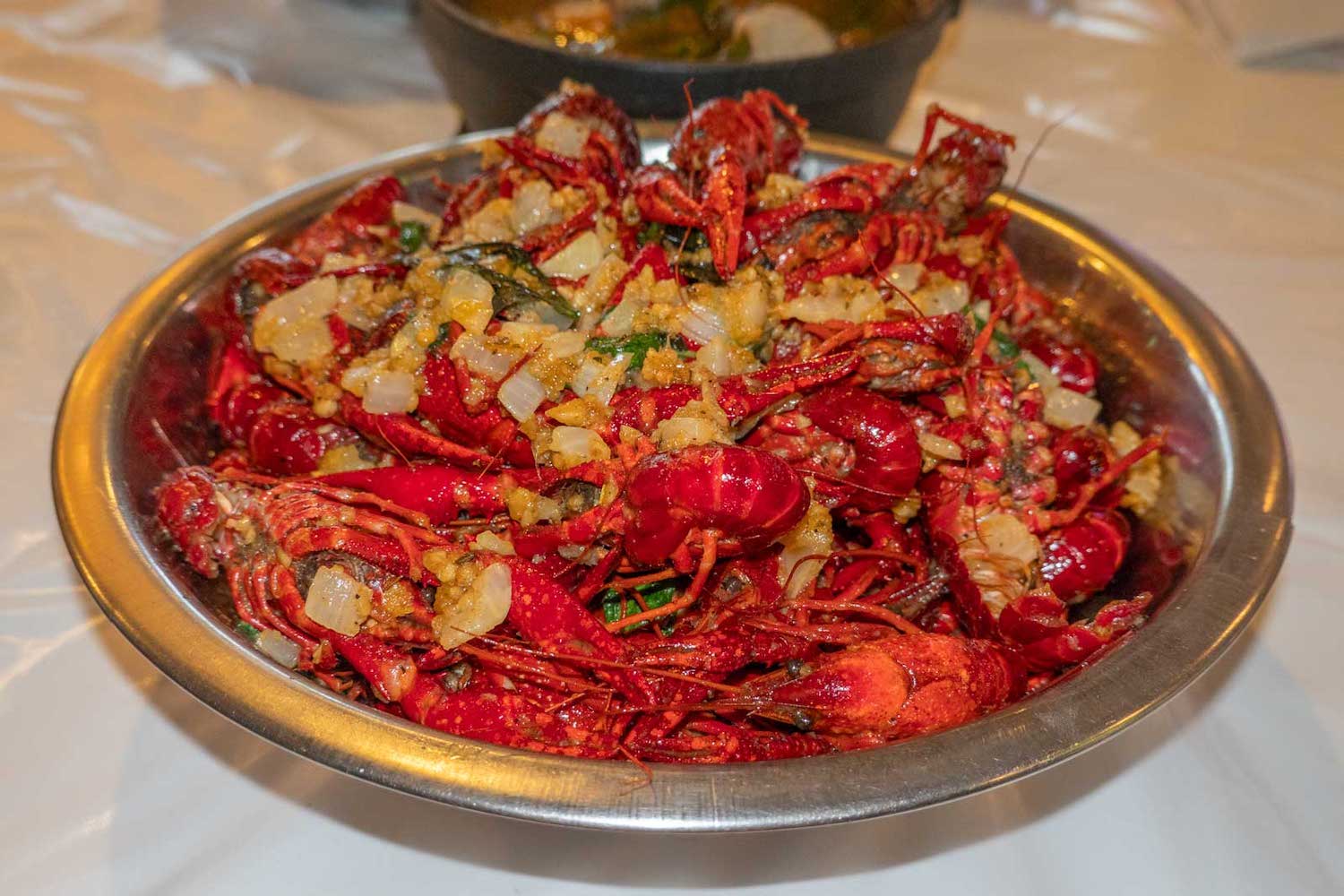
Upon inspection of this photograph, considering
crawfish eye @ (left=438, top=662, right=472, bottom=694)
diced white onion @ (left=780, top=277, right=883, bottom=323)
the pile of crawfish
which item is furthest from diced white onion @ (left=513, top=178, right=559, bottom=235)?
crawfish eye @ (left=438, top=662, right=472, bottom=694)

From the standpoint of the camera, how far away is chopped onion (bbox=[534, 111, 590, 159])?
6.57 feet

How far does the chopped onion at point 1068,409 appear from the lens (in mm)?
1877

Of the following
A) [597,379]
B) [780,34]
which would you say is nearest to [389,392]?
[597,379]

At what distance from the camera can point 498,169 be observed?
2049mm

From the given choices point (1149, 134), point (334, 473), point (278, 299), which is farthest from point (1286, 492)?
point (1149, 134)

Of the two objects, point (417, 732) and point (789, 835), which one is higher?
point (417, 732)

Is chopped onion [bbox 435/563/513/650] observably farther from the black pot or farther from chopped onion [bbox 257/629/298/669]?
the black pot

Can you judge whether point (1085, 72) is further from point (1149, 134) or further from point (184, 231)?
point (184, 231)

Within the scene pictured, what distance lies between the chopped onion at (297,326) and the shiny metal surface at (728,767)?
18cm

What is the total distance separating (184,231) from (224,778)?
1905mm

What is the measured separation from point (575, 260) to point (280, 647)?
80 centimetres

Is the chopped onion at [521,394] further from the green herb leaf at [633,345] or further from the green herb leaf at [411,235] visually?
the green herb leaf at [411,235]

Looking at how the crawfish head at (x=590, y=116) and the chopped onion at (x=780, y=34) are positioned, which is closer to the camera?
the crawfish head at (x=590, y=116)

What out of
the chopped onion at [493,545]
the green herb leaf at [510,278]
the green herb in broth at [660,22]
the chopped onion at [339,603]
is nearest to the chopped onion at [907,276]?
the green herb leaf at [510,278]
